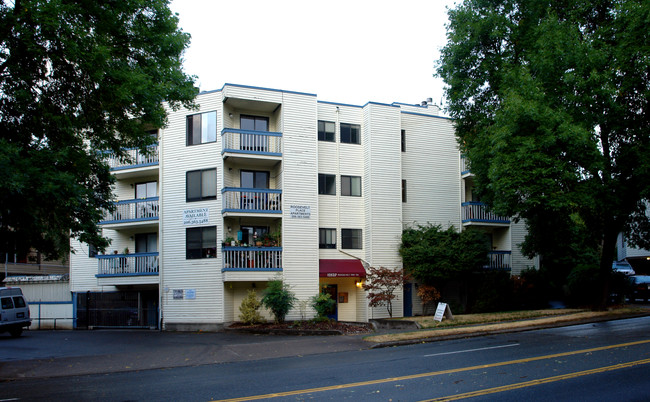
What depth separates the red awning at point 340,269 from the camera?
27.8m

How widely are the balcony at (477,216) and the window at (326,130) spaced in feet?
29.0

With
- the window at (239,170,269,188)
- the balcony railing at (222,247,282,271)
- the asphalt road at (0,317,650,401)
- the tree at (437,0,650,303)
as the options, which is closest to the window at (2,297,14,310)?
the balcony railing at (222,247,282,271)

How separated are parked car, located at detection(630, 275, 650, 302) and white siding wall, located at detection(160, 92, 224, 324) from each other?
22.1 meters

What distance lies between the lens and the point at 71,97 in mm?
15445

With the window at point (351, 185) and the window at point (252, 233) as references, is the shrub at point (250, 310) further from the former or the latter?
the window at point (351, 185)

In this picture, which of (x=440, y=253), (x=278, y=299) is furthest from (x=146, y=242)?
(x=440, y=253)

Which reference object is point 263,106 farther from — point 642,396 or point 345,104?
point 642,396

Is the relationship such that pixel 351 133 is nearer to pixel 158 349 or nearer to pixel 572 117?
pixel 572 117

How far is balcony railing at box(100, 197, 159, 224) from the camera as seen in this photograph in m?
27.9

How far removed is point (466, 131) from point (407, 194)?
6988 millimetres

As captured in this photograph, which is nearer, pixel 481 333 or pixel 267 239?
pixel 481 333

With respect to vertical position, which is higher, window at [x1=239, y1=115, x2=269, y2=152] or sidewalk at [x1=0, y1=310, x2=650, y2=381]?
window at [x1=239, y1=115, x2=269, y2=152]

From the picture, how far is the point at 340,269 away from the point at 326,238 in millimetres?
1873

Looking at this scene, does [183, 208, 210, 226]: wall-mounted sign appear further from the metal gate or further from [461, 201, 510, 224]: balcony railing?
[461, 201, 510, 224]: balcony railing
